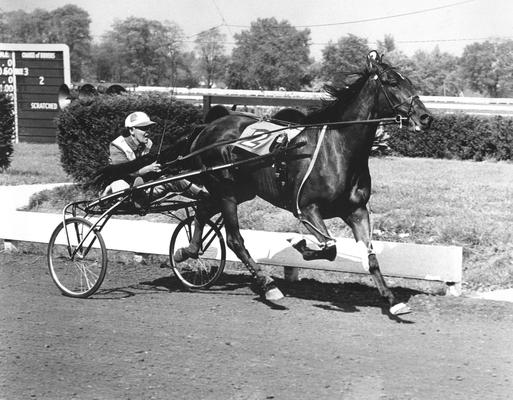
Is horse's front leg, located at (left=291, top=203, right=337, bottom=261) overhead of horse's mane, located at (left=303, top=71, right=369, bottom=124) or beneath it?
beneath

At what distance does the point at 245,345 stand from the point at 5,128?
13043 millimetres

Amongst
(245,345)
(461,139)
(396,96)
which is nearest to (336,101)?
(396,96)

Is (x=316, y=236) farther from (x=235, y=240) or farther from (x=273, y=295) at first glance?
(x=235, y=240)

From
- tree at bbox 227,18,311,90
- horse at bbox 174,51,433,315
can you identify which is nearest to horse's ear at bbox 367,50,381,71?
horse at bbox 174,51,433,315

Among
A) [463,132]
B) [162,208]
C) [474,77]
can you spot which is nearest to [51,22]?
[162,208]

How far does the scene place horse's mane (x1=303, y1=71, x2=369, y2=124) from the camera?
7062 millimetres

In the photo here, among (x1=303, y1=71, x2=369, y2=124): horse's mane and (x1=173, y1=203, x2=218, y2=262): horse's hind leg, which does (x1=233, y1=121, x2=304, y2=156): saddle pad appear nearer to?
(x1=303, y1=71, x2=369, y2=124): horse's mane

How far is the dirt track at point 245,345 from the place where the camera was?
485 cm

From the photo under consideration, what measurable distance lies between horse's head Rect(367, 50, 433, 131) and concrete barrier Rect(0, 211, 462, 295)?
160 cm

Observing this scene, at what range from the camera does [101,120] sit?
13.0m

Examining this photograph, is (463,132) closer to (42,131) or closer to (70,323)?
(42,131)

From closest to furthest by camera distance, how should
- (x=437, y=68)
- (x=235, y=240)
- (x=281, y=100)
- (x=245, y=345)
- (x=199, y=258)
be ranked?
(x=245, y=345) < (x=235, y=240) < (x=199, y=258) < (x=281, y=100) < (x=437, y=68)

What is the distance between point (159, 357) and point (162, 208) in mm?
2862

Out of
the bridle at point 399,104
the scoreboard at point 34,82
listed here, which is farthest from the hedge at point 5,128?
the bridle at point 399,104
